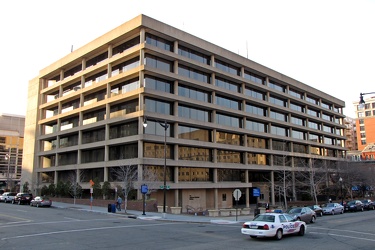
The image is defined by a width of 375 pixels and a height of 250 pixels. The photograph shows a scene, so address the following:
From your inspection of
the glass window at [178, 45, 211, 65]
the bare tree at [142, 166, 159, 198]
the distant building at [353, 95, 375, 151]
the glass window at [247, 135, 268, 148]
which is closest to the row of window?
the glass window at [178, 45, 211, 65]

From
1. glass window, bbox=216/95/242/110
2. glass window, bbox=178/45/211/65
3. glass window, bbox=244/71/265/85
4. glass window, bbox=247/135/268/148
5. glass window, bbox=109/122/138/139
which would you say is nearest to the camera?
glass window, bbox=109/122/138/139

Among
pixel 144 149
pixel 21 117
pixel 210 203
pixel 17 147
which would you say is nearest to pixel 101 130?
pixel 144 149

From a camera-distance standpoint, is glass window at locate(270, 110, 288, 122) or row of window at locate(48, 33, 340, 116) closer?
row of window at locate(48, 33, 340, 116)

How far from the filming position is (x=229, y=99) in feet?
198

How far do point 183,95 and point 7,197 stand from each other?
31.3 meters

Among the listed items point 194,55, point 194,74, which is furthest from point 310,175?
point 194,55

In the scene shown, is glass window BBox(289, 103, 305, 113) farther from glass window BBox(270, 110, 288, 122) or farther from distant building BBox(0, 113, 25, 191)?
distant building BBox(0, 113, 25, 191)

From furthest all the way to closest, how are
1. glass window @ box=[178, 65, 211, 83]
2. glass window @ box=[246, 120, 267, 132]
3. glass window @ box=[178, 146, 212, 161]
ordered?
glass window @ box=[246, 120, 267, 132], glass window @ box=[178, 65, 211, 83], glass window @ box=[178, 146, 212, 161]

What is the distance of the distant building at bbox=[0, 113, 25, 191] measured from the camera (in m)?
113

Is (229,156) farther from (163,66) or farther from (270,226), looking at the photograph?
(270,226)

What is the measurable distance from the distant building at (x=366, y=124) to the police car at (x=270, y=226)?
13449 centimetres

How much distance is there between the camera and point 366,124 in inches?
5527

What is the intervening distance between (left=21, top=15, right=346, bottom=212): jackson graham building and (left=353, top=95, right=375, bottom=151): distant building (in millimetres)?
78985

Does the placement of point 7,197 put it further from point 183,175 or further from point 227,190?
point 227,190
